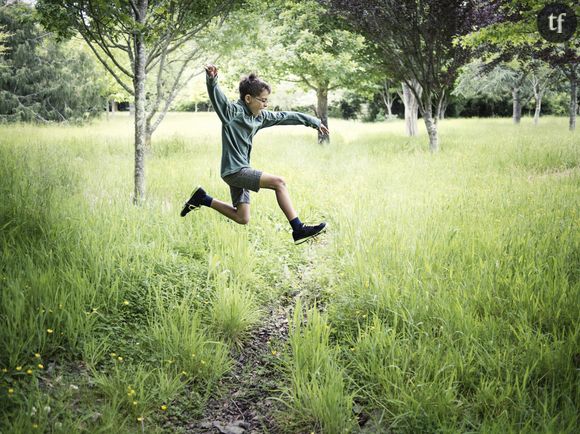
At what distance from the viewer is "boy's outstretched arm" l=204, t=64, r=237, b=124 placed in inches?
171

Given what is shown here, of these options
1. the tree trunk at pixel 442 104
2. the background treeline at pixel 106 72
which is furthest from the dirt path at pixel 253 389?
the tree trunk at pixel 442 104

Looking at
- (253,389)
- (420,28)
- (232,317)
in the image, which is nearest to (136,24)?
(232,317)

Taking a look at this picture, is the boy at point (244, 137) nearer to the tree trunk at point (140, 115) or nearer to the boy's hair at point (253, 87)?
the boy's hair at point (253, 87)

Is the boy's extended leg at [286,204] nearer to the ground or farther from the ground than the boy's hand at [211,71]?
nearer to the ground

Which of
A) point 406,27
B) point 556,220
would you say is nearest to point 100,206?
point 556,220

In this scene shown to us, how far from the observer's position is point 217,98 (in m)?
4.44

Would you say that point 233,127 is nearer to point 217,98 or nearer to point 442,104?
point 217,98

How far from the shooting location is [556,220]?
5.32 m

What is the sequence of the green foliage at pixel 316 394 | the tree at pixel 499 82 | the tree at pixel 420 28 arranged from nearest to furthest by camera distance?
1. the green foliage at pixel 316 394
2. the tree at pixel 420 28
3. the tree at pixel 499 82

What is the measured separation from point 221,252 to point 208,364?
6.13 ft

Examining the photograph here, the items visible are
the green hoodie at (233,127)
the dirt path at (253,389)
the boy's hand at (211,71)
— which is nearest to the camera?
the dirt path at (253,389)

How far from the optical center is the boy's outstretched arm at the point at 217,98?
14.3 ft

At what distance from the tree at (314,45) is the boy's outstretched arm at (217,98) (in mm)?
9757

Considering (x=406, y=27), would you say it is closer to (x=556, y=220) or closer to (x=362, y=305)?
(x=556, y=220)
